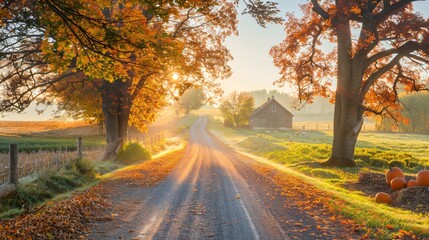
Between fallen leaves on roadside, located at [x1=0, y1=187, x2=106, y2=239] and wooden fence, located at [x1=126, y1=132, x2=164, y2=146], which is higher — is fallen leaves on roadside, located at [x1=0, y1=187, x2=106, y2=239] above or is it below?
below

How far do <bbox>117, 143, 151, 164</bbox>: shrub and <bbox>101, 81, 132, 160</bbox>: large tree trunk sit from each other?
48 centimetres

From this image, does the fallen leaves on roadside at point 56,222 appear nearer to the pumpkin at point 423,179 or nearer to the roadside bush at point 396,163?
the pumpkin at point 423,179

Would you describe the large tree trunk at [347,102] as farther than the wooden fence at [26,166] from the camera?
Yes

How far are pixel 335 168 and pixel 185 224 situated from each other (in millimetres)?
13734

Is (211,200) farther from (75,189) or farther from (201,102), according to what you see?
(201,102)

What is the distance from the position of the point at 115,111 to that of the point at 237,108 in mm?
63752

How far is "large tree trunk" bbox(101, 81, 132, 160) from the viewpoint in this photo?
72.7 feet

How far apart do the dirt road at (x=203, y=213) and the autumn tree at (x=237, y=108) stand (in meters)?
68.9

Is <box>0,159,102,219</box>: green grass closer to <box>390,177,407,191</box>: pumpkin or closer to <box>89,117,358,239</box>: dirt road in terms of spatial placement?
<box>89,117,358,239</box>: dirt road

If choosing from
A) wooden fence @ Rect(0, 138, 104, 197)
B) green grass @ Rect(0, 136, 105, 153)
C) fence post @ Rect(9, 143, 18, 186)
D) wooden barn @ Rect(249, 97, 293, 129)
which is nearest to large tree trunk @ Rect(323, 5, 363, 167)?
wooden fence @ Rect(0, 138, 104, 197)

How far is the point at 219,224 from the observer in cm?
824

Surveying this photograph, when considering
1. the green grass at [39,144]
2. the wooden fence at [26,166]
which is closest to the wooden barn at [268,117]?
the green grass at [39,144]

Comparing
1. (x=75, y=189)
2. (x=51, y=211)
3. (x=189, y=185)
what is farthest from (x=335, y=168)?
(x=51, y=211)

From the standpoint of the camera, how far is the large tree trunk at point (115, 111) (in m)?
22.2
